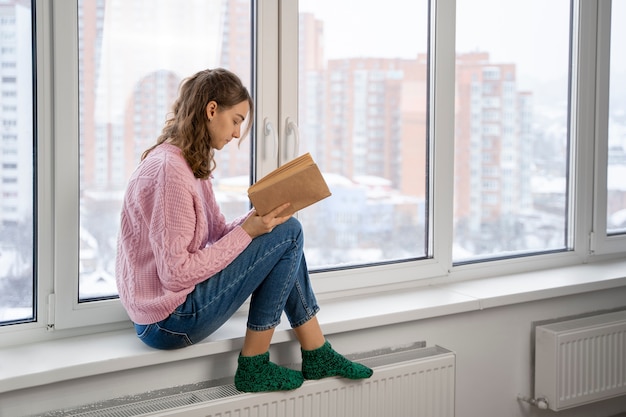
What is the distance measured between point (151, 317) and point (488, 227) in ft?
4.56

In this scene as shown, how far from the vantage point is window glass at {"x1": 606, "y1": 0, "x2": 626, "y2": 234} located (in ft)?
9.61

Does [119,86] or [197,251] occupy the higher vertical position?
[119,86]

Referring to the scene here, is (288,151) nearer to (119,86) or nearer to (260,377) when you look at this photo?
(119,86)

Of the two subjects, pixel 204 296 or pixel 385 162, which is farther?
pixel 385 162

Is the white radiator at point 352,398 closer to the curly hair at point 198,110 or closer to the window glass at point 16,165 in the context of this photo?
the window glass at point 16,165

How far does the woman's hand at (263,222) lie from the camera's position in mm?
1812

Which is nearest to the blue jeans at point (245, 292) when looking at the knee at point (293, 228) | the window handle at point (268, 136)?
the knee at point (293, 228)

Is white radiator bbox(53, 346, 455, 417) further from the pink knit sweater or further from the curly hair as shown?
the curly hair

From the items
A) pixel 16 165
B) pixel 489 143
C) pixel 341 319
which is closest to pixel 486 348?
pixel 341 319

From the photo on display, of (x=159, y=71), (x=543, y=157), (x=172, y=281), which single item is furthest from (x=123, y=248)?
(x=543, y=157)

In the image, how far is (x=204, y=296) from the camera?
179 centimetres

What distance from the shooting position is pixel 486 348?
8.07 ft

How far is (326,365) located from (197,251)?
49cm

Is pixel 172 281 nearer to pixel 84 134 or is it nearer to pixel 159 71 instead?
pixel 84 134
